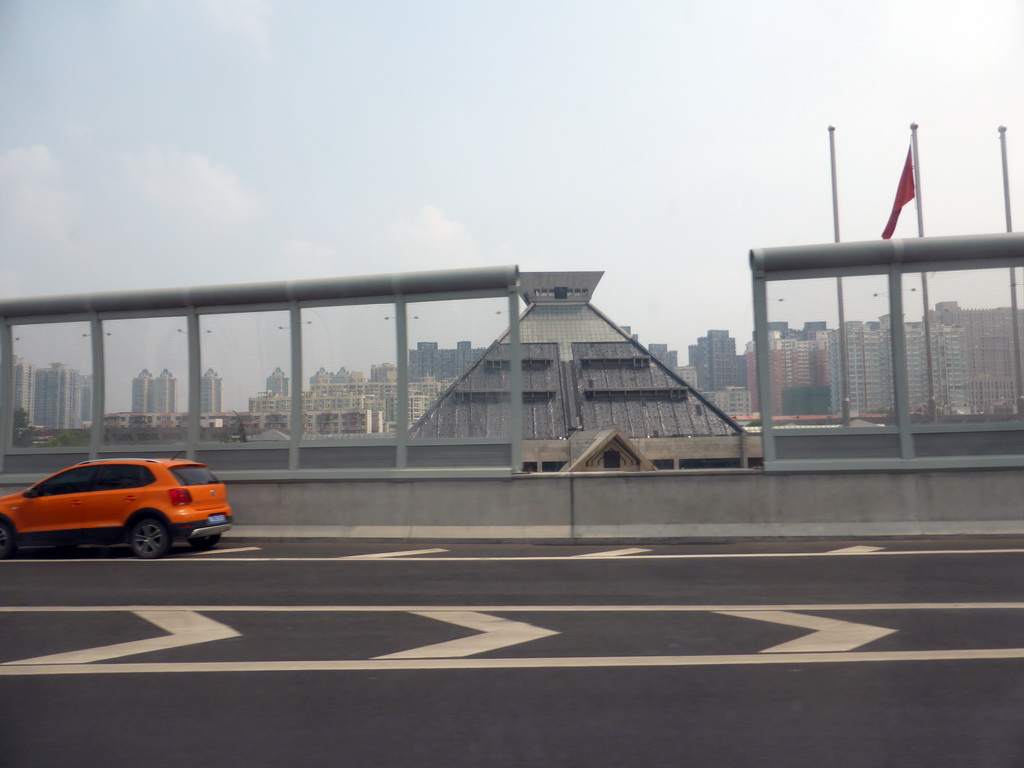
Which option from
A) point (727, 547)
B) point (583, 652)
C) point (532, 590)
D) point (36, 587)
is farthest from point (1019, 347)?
point (36, 587)

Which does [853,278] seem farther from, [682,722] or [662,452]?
[682,722]

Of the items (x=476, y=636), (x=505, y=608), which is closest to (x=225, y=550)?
(x=505, y=608)

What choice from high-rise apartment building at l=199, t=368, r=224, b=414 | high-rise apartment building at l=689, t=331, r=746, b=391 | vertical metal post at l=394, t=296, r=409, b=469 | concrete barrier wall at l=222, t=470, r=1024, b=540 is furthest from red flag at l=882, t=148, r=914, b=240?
high-rise apartment building at l=199, t=368, r=224, b=414

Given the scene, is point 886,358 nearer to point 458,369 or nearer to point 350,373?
point 458,369

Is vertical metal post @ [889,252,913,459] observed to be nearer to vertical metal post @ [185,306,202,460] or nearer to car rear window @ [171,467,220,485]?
car rear window @ [171,467,220,485]

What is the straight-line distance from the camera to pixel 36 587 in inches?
407

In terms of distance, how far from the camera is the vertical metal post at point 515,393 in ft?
46.4

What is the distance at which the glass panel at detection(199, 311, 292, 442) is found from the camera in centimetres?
1534

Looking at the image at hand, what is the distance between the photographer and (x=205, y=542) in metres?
14.1

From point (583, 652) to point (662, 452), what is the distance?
11454mm

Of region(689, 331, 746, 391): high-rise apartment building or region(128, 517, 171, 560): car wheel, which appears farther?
region(689, 331, 746, 391): high-rise apartment building

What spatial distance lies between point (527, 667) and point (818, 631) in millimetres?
2436

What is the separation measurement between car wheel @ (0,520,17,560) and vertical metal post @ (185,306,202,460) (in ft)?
9.81

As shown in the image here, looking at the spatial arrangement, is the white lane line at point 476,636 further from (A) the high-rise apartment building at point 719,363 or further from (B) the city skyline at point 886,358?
(A) the high-rise apartment building at point 719,363
